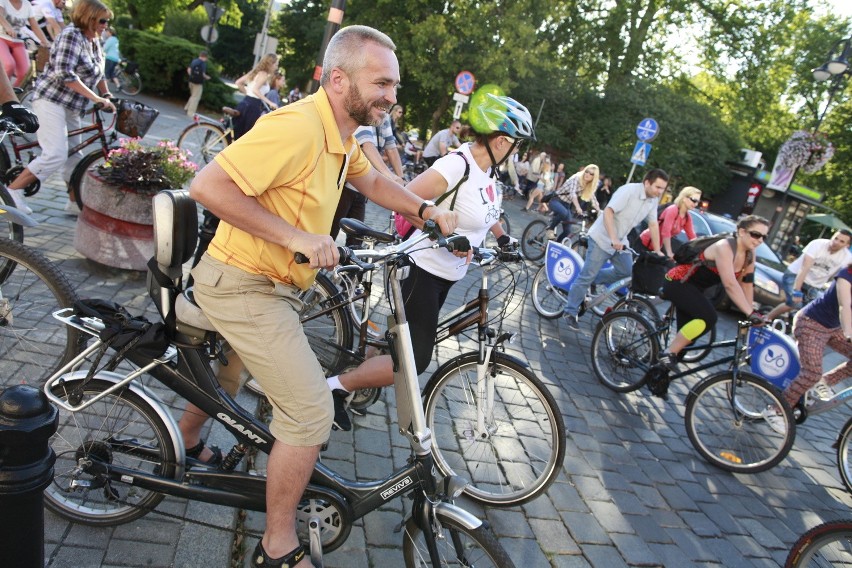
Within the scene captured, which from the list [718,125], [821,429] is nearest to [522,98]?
[718,125]

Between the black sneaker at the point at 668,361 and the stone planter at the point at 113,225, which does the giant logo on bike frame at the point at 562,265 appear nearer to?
the black sneaker at the point at 668,361

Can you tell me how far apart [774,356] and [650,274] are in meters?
1.46

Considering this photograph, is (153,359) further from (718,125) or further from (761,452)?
(718,125)

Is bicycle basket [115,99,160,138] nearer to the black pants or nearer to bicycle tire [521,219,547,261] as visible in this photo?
the black pants

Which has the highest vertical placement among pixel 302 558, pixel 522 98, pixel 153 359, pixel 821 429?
pixel 522 98

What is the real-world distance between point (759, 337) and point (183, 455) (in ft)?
15.8

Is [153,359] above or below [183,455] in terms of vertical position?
above

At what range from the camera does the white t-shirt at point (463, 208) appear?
341cm

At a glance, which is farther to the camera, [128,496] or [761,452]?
[761,452]

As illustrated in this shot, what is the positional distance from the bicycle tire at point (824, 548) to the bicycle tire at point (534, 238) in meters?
7.69

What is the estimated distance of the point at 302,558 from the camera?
7.48ft

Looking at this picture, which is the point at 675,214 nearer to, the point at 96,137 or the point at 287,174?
the point at 96,137

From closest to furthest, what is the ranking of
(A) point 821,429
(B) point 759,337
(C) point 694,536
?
(C) point 694,536, (B) point 759,337, (A) point 821,429

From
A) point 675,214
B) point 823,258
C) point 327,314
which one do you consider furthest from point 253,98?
point 823,258
